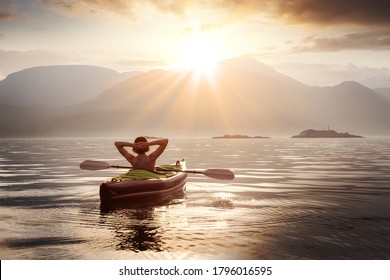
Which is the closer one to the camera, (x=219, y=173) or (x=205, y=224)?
(x=205, y=224)

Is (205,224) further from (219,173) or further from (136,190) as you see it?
(219,173)

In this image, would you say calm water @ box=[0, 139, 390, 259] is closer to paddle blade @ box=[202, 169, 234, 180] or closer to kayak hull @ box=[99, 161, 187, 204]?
kayak hull @ box=[99, 161, 187, 204]

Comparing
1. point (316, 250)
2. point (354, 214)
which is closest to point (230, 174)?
point (354, 214)

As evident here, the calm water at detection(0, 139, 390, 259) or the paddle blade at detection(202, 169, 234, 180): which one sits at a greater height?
the paddle blade at detection(202, 169, 234, 180)

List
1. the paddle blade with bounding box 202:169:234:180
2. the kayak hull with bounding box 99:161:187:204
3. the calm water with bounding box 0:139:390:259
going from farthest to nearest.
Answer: the paddle blade with bounding box 202:169:234:180 < the kayak hull with bounding box 99:161:187:204 < the calm water with bounding box 0:139:390:259

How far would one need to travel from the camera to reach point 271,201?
21.2 meters

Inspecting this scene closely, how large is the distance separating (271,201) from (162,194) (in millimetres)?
4709

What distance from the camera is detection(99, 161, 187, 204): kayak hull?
18.5 meters

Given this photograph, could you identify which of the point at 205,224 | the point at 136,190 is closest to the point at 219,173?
the point at 136,190

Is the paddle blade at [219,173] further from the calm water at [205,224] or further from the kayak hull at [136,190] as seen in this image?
the kayak hull at [136,190]

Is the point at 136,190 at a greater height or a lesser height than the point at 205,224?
greater

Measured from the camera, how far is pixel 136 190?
1936 centimetres

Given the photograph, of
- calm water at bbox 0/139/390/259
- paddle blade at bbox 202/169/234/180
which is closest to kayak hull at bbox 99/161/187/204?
calm water at bbox 0/139/390/259
